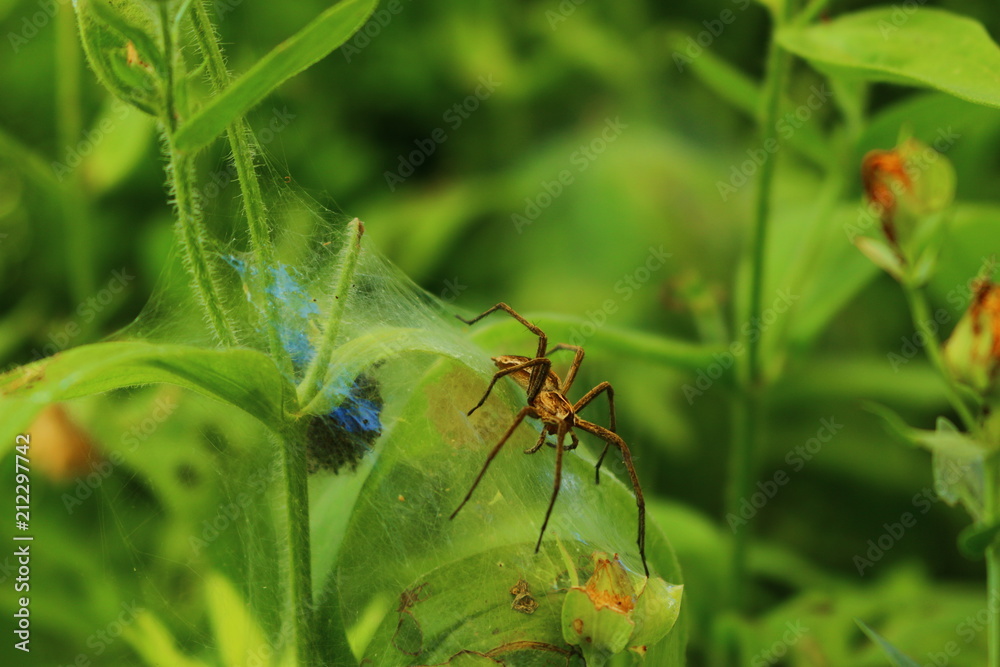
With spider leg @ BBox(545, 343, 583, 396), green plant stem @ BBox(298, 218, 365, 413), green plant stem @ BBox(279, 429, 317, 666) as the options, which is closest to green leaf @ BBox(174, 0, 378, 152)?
green plant stem @ BBox(298, 218, 365, 413)

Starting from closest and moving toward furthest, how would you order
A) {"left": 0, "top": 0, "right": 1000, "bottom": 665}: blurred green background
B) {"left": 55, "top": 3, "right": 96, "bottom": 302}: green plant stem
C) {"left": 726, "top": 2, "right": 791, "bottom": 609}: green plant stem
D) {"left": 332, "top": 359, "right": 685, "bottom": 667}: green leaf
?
{"left": 332, "top": 359, "right": 685, "bottom": 667}: green leaf < {"left": 726, "top": 2, "right": 791, "bottom": 609}: green plant stem < {"left": 55, "top": 3, "right": 96, "bottom": 302}: green plant stem < {"left": 0, "top": 0, "right": 1000, "bottom": 665}: blurred green background

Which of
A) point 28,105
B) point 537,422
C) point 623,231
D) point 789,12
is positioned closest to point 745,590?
point 537,422

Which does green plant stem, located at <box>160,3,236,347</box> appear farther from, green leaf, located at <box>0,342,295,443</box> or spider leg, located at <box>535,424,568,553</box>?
spider leg, located at <box>535,424,568,553</box>

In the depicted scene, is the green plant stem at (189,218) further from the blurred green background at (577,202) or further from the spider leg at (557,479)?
the blurred green background at (577,202)

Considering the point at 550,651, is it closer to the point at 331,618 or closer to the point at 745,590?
the point at 331,618

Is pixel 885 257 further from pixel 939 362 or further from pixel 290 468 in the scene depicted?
pixel 290 468

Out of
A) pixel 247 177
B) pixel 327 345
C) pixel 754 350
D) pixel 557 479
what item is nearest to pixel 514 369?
pixel 557 479
